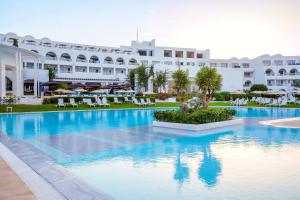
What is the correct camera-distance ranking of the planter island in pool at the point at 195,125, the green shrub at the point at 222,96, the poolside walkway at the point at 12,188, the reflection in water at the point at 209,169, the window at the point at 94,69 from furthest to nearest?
the window at the point at 94,69, the green shrub at the point at 222,96, the planter island in pool at the point at 195,125, the reflection in water at the point at 209,169, the poolside walkway at the point at 12,188

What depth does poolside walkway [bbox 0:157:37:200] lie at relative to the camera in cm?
492

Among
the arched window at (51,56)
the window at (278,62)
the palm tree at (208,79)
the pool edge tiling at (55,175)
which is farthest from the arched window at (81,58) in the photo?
the pool edge tiling at (55,175)

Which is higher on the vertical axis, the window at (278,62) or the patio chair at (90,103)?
the window at (278,62)

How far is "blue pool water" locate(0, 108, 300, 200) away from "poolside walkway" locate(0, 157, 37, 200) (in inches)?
50.4

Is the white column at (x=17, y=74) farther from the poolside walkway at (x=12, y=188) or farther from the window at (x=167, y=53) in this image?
the window at (x=167, y=53)

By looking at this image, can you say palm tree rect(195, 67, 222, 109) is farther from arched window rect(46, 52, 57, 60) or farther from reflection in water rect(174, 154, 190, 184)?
arched window rect(46, 52, 57, 60)

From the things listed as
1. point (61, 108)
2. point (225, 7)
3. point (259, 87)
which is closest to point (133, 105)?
point (61, 108)

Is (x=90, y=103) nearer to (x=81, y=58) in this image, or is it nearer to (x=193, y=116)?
(x=193, y=116)

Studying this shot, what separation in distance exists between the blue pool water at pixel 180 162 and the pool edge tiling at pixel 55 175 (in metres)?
0.25

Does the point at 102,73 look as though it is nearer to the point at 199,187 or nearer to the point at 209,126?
the point at 209,126

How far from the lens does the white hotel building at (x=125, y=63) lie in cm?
4588

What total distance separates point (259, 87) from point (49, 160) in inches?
2016

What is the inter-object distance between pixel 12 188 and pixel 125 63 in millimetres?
49852

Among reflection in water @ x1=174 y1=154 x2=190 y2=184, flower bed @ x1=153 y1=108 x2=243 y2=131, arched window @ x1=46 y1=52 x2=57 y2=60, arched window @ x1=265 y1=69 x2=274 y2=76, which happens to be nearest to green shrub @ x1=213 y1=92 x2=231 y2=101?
flower bed @ x1=153 y1=108 x2=243 y2=131
